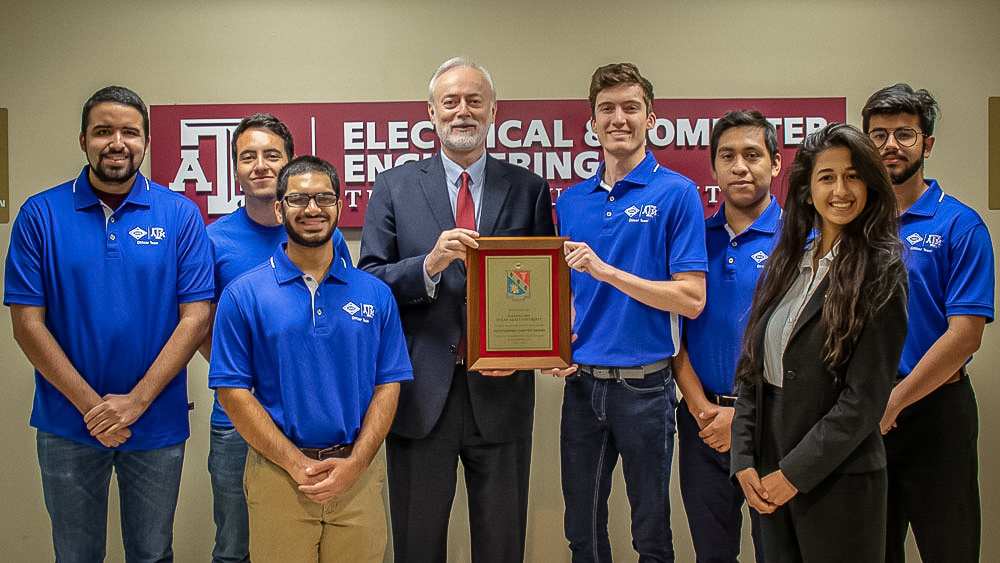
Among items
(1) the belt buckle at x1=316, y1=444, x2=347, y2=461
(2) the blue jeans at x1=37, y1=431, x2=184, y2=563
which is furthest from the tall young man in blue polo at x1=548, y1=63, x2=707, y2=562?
(2) the blue jeans at x1=37, y1=431, x2=184, y2=563

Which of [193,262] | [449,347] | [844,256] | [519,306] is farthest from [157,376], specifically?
[844,256]

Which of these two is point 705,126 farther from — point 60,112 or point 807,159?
point 60,112

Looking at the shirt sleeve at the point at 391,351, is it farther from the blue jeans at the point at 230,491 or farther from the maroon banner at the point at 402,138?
the maroon banner at the point at 402,138

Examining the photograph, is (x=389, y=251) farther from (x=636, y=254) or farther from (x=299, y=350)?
(x=636, y=254)

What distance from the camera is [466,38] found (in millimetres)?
3988

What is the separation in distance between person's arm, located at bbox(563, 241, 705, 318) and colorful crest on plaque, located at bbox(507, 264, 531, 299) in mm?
160

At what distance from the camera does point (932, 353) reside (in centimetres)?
261

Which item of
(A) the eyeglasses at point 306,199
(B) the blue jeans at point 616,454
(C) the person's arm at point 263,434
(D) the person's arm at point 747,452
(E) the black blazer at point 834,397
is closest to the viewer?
(E) the black blazer at point 834,397

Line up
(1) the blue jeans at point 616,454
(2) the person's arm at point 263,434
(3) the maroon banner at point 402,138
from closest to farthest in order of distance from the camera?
(2) the person's arm at point 263,434, (1) the blue jeans at point 616,454, (3) the maroon banner at point 402,138

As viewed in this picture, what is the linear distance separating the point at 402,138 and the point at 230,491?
1.93m

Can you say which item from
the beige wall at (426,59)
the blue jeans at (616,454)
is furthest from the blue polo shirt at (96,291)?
the blue jeans at (616,454)

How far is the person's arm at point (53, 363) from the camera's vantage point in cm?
267

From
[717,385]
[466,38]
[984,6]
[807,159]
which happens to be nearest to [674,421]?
[717,385]

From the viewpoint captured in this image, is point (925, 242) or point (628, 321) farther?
point (628, 321)
